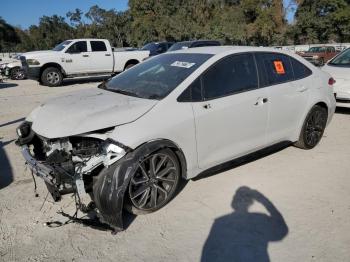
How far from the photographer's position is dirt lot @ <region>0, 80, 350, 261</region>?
3305mm

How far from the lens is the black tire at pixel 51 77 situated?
14.2m

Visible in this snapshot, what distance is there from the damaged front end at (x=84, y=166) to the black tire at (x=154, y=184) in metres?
0.26

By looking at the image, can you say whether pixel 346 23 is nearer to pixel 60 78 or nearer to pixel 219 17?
Answer: pixel 219 17

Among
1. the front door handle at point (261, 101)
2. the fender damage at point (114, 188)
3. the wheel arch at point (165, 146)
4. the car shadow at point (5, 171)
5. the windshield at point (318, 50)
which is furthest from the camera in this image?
the windshield at point (318, 50)

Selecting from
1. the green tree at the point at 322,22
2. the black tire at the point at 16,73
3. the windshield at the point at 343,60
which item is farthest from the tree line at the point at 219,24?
the windshield at the point at 343,60

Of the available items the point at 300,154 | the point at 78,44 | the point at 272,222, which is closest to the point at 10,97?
the point at 78,44

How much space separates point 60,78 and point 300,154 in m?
11.4

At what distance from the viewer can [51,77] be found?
1441 cm

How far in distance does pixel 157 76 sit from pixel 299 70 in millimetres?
2280

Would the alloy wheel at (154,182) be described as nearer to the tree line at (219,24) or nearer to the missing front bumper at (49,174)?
the missing front bumper at (49,174)

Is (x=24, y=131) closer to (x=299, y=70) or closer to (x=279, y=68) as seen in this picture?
(x=279, y=68)

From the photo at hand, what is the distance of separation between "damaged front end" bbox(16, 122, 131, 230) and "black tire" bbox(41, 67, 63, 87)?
1128 cm

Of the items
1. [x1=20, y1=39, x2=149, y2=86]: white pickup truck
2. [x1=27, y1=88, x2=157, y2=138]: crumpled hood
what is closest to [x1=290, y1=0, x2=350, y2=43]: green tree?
[x1=20, y1=39, x2=149, y2=86]: white pickup truck

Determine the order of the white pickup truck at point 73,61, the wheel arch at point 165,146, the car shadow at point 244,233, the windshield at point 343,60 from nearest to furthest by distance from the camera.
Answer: the car shadow at point 244,233 < the wheel arch at point 165,146 < the windshield at point 343,60 < the white pickup truck at point 73,61
